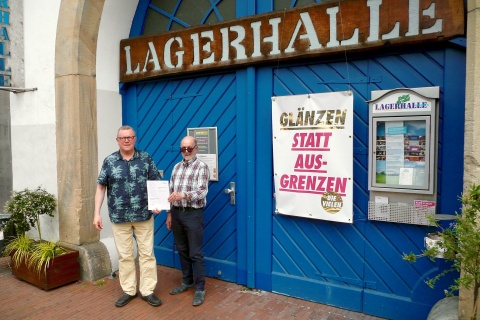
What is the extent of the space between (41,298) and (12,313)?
1.23 feet

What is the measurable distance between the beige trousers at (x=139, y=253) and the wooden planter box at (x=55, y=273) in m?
0.92

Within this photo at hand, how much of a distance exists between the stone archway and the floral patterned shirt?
1029 mm

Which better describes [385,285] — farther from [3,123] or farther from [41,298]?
[3,123]

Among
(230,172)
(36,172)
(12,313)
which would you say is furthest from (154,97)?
(12,313)

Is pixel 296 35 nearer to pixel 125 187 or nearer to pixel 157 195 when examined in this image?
pixel 157 195

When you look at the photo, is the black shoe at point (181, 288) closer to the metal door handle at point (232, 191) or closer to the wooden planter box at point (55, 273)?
the metal door handle at point (232, 191)

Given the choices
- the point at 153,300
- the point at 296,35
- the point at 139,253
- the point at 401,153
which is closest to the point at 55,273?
the point at 139,253

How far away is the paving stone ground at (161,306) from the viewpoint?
3.68 metres

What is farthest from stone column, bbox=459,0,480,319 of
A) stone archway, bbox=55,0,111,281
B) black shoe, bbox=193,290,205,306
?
stone archway, bbox=55,0,111,281

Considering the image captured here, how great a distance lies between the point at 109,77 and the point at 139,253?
2506 mm

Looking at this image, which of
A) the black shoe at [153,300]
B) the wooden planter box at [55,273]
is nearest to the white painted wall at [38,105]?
the wooden planter box at [55,273]

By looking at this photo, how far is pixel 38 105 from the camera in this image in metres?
5.07

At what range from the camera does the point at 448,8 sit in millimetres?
3027

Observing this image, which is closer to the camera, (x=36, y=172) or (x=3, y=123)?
(x=36, y=172)
